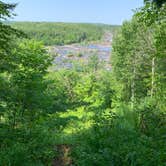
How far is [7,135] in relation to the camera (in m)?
16.7

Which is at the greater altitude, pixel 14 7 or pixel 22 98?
pixel 14 7

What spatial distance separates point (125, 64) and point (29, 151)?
115 ft

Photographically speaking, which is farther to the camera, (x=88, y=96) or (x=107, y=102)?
(x=88, y=96)

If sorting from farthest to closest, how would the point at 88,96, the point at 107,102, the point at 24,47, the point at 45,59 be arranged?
the point at 88,96 < the point at 107,102 < the point at 45,59 < the point at 24,47

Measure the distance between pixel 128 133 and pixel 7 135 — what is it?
5726 millimetres

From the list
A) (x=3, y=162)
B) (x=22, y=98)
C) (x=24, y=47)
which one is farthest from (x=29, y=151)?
(x=24, y=47)

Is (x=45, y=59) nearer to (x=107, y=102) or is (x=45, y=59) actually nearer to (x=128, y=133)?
(x=128, y=133)

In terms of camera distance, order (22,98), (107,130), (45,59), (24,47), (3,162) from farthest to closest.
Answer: (45,59) → (24,47) → (22,98) → (107,130) → (3,162)

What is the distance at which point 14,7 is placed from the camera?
1581 centimetres

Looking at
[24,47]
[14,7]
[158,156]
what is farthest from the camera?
[24,47]

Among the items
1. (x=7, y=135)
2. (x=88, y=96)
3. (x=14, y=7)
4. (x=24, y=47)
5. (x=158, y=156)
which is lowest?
(x=88, y=96)

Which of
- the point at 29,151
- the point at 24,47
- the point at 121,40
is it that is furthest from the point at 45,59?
the point at 121,40

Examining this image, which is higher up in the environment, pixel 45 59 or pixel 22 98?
pixel 45 59

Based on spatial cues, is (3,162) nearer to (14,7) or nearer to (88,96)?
(14,7)
